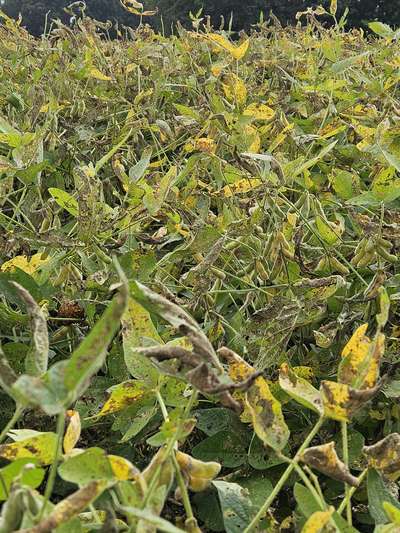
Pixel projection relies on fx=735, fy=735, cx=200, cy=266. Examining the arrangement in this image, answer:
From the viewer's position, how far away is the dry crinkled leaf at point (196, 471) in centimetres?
40

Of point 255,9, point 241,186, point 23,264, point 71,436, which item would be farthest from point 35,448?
point 255,9

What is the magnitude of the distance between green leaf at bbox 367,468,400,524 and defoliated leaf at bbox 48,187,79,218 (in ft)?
1.45

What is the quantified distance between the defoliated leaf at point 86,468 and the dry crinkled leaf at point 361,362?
144 mm

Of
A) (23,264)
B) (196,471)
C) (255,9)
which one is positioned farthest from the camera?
(255,9)

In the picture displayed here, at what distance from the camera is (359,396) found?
0.39 m

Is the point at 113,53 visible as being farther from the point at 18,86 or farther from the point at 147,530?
the point at 147,530

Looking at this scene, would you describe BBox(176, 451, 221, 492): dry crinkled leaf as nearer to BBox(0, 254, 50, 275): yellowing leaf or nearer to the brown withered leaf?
the brown withered leaf

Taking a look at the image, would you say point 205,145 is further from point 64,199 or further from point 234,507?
point 234,507

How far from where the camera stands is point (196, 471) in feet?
1.32

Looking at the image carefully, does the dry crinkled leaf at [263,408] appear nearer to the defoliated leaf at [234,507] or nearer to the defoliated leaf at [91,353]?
the defoliated leaf at [234,507]

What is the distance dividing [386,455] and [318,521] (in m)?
0.09

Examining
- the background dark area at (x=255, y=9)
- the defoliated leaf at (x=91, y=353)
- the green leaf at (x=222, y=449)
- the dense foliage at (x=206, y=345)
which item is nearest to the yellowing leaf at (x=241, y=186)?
the dense foliage at (x=206, y=345)

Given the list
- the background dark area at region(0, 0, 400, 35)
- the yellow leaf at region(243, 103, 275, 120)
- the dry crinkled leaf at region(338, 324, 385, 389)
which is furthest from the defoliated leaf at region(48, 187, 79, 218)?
the background dark area at region(0, 0, 400, 35)

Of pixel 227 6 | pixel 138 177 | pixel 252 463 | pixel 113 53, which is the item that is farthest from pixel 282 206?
pixel 227 6
